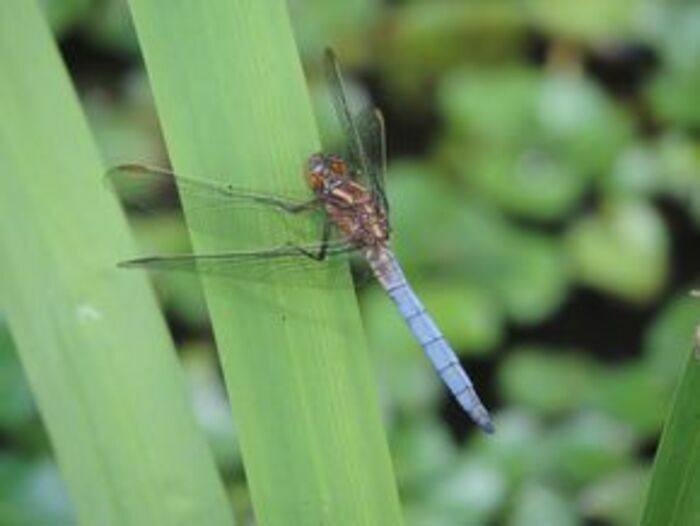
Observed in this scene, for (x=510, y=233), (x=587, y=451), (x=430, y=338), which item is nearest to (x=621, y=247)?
(x=510, y=233)

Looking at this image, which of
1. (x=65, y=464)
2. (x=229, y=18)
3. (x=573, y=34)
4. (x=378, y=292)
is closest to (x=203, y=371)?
(x=378, y=292)

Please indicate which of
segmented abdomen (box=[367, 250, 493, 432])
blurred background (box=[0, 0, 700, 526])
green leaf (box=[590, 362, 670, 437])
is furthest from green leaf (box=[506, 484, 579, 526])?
segmented abdomen (box=[367, 250, 493, 432])

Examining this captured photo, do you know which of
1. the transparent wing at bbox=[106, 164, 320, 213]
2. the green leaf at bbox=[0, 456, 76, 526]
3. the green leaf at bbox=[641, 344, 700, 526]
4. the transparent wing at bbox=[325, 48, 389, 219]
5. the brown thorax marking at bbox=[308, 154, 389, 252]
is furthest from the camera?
the green leaf at bbox=[0, 456, 76, 526]

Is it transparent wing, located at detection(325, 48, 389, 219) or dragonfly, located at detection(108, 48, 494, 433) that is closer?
dragonfly, located at detection(108, 48, 494, 433)

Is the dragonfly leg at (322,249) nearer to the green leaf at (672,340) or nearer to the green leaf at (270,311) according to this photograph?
the green leaf at (270,311)

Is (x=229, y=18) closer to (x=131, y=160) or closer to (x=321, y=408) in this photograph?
(x=321, y=408)

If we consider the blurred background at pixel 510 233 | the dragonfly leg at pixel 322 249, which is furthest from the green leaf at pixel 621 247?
the dragonfly leg at pixel 322 249

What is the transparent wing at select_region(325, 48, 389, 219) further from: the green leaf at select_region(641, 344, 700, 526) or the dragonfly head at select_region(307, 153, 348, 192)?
the green leaf at select_region(641, 344, 700, 526)

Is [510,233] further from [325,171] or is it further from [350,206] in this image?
[325,171]

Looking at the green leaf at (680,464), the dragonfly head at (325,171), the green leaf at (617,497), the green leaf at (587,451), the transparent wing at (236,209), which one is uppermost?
the dragonfly head at (325,171)
